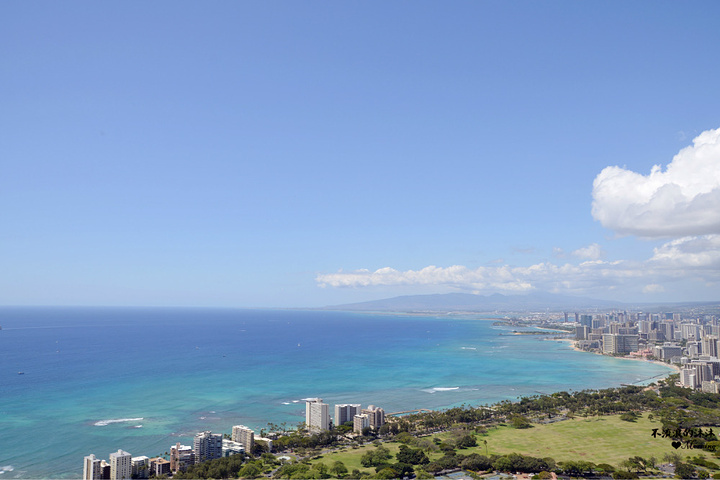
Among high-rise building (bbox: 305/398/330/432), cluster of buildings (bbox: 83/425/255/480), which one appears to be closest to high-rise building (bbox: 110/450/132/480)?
cluster of buildings (bbox: 83/425/255/480)

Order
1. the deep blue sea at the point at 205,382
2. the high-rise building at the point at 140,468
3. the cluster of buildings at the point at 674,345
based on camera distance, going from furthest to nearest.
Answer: the cluster of buildings at the point at 674,345, the deep blue sea at the point at 205,382, the high-rise building at the point at 140,468

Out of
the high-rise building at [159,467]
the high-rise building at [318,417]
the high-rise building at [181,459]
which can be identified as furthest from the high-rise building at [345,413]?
the high-rise building at [159,467]

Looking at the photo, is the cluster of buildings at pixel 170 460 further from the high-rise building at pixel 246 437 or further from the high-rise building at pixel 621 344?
the high-rise building at pixel 621 344

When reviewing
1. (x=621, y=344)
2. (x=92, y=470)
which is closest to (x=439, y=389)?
(x=92, y=470)

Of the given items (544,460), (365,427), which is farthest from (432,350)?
(544,460)

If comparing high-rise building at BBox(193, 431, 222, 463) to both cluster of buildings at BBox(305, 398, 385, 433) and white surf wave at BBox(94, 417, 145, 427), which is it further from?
white surf wave at BBox(94, 417, 145, 427)

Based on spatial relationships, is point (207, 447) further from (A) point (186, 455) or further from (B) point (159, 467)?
(B) point (159, 467)

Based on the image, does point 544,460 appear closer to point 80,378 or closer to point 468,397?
point 468,397
